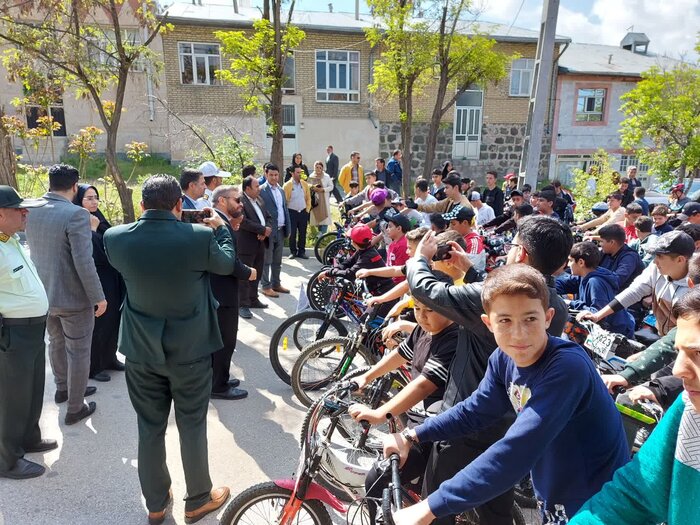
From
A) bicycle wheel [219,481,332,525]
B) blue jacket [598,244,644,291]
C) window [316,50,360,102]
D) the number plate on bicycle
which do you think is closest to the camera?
bicycle wheel [219,481,332,525]

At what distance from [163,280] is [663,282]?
11.9 feet

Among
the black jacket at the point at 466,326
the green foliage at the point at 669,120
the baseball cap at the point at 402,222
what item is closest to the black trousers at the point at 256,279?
the baseball cap at the point at 402,222

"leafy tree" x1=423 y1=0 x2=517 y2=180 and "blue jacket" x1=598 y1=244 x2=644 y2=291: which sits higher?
"leafy tree" x1=423 y1=0 x2=517 y2=180

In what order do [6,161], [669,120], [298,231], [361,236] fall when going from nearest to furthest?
[361,236] → [6,161] → [298,231] → [669,120]

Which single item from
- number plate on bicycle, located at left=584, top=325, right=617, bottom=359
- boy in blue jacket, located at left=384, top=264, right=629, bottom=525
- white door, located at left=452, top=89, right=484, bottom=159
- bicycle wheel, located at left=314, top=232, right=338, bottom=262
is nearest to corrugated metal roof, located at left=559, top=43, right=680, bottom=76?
white door, located at left=452, top=89, right=484, bottom=159

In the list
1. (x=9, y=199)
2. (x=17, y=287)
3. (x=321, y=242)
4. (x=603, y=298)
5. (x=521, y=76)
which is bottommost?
(x=321, y=242)

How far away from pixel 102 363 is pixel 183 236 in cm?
275

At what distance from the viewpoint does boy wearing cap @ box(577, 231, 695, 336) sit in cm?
355

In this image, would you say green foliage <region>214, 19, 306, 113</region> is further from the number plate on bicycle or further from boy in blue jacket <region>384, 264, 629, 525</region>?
boy in blue jacket <region>384, 264, 629, 525</region>

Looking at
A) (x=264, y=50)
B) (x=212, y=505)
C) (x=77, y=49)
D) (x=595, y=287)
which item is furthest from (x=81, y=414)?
(x=264, y=50)

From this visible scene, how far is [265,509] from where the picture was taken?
2.39 meters

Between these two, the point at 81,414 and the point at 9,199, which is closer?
the point at 9,199

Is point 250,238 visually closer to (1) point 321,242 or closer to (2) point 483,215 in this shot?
(1) point 321,242

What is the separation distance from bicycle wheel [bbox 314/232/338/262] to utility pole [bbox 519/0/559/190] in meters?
3.99
